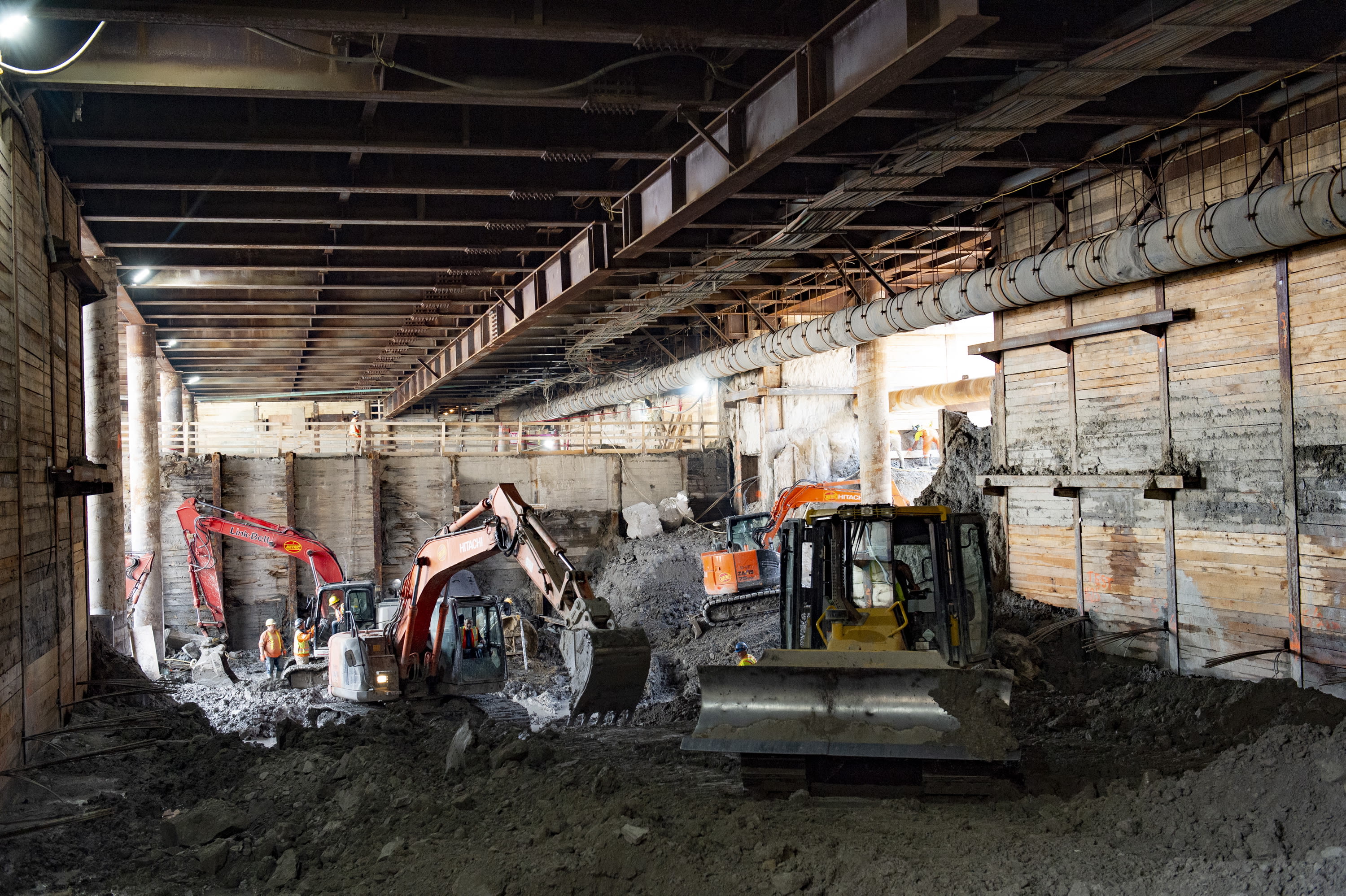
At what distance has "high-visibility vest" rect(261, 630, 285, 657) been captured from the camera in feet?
55.8

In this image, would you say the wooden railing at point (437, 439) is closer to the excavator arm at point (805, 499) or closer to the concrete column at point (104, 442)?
the excavator arm at point (805, 499)

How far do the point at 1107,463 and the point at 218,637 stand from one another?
1894 centimetres

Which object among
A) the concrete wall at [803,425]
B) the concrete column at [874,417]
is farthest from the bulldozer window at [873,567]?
the concrete wall at [803,425]

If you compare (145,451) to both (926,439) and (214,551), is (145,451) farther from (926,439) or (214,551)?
(926,439)

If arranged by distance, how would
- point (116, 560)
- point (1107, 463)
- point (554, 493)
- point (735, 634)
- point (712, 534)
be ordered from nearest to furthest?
1. point (1107, 463)
2. point (116, 560)
3. point (735, 634)
4. point (712, 534)
5. point (554, 493)

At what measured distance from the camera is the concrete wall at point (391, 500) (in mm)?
22906

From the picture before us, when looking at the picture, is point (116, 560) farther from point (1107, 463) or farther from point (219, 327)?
point (1107, 463)

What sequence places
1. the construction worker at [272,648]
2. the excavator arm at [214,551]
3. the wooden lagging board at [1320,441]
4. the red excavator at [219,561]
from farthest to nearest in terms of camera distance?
the excavator arm at [214,551]
the construction worker at [272,648]
the red excavator at [219,561]
the wooden lagging board at [1320,441]

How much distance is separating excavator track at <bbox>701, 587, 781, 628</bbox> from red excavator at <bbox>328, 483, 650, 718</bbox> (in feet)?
15.4

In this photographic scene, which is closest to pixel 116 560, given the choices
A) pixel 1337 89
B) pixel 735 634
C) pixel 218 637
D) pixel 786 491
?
pixel 218 637

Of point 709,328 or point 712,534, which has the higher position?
point 709,328

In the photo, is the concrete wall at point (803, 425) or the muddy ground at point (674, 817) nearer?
the muddy ground at point (674, 817)

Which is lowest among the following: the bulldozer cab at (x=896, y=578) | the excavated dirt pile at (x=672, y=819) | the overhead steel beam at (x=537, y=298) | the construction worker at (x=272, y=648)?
the construction worker at (x=272, y=648)

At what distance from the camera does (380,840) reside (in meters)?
6.64
